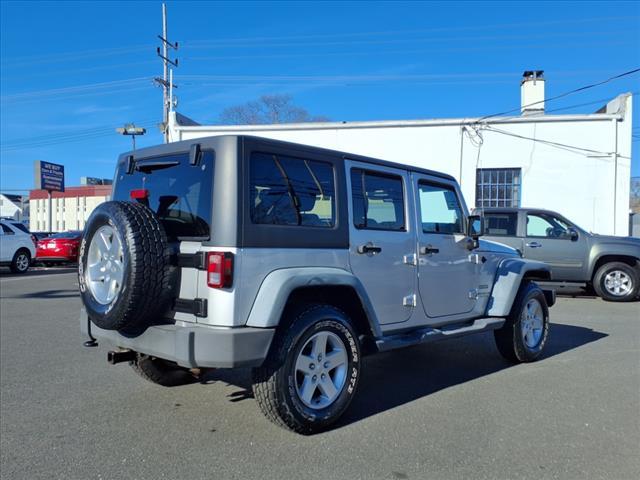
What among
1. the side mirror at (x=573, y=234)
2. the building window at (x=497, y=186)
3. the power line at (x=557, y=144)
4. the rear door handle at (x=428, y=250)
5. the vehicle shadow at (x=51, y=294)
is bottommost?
the vehicle shadow at (x=51, y=294)

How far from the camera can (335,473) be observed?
3170mm

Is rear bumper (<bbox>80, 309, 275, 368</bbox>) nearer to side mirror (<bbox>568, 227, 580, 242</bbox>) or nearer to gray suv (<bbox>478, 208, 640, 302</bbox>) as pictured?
gray suv (<bbox>478, 208, 640, 302</bbox>)

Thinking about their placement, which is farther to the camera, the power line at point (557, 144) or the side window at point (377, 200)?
the power line at point (557, 144)

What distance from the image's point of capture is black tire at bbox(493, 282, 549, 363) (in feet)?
18.6

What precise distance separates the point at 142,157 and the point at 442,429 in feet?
10.4

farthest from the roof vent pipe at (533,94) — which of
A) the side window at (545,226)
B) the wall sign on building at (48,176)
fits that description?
the wall sign on building at (48,176)

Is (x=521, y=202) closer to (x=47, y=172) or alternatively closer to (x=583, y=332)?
(x=583, y=332)

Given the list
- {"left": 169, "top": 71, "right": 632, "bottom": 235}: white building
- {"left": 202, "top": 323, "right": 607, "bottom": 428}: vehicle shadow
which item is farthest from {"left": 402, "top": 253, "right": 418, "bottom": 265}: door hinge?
{"left": 169, "top": 71, "right": 632, "bottom": 235}: white building

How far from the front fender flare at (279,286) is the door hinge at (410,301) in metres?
0.91

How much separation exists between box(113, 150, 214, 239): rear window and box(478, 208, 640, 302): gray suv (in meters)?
7.92

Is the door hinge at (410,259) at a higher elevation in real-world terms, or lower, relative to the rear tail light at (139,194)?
lower

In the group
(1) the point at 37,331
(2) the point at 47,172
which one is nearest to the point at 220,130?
(1) the point at 37,331

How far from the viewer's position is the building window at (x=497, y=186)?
17.7m

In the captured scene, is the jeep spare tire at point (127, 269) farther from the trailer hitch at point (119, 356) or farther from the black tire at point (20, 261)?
the black tire at point (20, 261)
